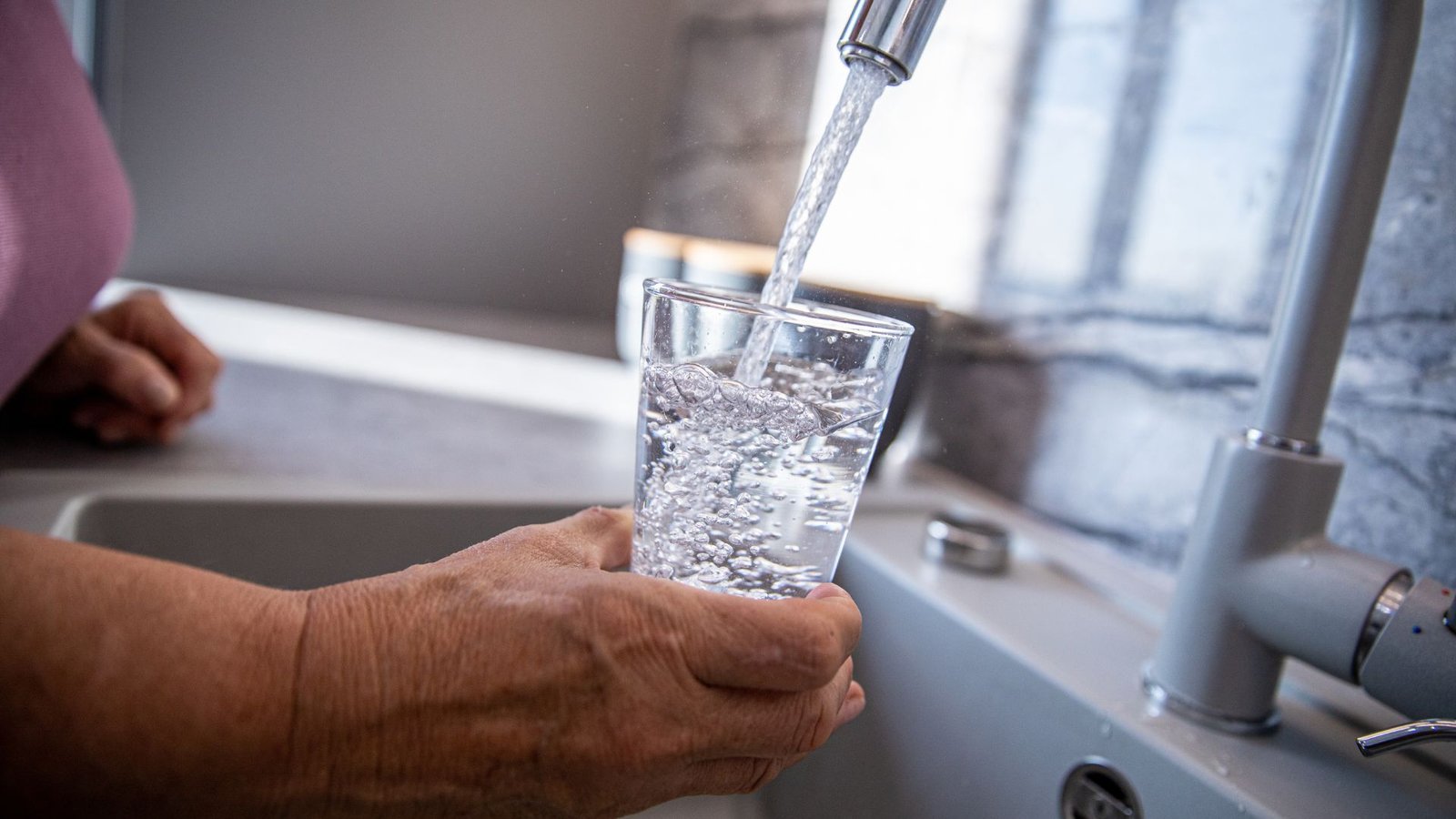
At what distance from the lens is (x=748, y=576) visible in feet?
1.26

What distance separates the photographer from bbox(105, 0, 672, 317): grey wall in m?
0.44

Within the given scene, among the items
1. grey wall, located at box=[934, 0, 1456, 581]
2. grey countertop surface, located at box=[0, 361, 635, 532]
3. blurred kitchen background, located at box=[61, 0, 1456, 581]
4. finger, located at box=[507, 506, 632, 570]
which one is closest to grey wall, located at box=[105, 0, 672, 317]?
blurred kitchen background, located at box=[61, 0, 1456, 581]

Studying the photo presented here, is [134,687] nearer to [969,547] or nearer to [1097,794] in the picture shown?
[1097,794]

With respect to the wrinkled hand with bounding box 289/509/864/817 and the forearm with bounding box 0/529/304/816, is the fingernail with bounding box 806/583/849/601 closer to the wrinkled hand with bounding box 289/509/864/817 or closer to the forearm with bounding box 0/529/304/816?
the wrinkled hand with bounding box 289/509/864/817

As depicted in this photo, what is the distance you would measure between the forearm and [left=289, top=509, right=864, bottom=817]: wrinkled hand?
1 centimetres

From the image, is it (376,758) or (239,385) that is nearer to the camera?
(376,758)

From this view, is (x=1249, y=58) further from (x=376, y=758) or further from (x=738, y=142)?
(x=376, y=758)

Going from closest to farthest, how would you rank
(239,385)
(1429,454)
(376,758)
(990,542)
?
(376,758)
(1429,454)
(990,542)
(239,385)

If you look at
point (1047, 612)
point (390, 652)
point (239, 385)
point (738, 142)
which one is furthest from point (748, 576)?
point (239, 385)

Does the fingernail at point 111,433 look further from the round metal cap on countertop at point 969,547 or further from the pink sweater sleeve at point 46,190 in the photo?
the round metal cap on countertop at point 969,547

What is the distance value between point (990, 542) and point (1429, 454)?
0.96ft

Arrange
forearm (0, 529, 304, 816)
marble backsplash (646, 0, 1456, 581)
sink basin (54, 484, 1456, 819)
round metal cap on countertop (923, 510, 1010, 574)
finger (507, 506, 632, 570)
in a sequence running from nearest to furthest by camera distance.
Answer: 1. forearm (0, 529, 304, 816)
2. finger (507, 506, 632, 570)
3. sink basin (54, 484, 1456, 819)
4. marble backsplash (646, 0, 1456, 581)
5. round metal cap on countertop (923, 510, 1010, 574)

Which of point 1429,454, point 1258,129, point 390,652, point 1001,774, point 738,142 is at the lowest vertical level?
point 1001,774

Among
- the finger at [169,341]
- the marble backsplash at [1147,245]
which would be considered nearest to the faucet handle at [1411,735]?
the marble backsplash at [1147,245]
